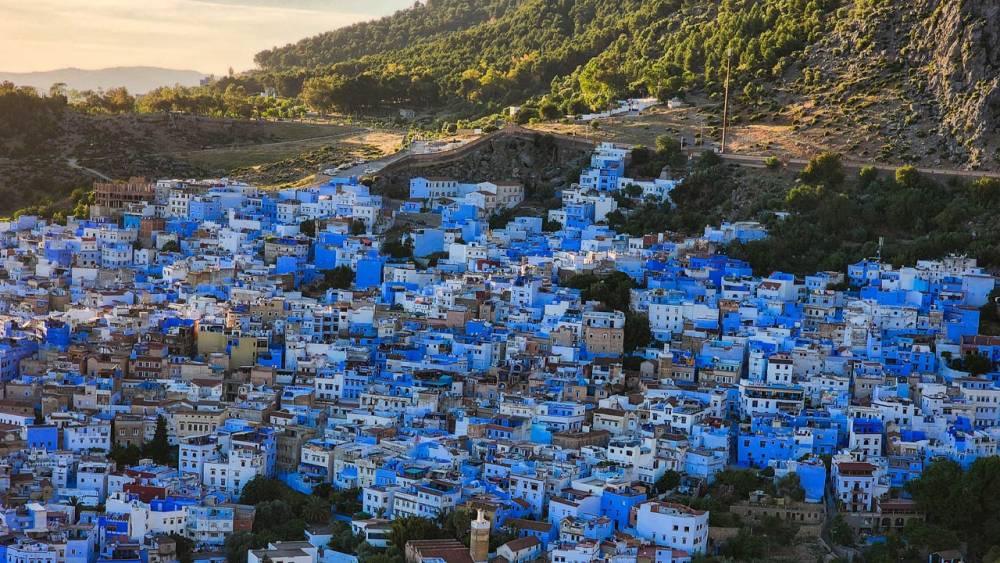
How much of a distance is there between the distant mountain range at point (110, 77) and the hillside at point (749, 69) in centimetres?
4682

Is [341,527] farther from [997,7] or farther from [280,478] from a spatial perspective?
[997,7]

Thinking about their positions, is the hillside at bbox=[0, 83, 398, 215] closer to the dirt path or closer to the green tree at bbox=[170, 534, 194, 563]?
the dirt path

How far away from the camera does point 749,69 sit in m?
43.9

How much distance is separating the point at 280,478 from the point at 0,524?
3.93 metres

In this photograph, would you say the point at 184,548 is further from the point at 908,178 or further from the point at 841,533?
the point at 908,178

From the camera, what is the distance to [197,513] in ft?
72.3

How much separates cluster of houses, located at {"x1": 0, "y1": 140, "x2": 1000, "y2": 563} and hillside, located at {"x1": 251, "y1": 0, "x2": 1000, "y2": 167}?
624 cm

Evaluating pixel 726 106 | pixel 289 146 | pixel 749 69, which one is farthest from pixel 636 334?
pixel 289 146

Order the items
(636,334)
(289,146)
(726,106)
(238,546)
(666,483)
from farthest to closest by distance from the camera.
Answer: (289,146) → (726,106) → (636,334) → (666,483) → (238,546)

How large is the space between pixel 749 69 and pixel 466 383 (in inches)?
768

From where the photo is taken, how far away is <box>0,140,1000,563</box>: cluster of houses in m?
22.1

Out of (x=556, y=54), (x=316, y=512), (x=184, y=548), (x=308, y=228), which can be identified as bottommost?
(x=184, y=548)

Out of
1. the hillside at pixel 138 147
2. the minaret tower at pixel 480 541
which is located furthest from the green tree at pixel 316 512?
the hillside at pixel 138 147

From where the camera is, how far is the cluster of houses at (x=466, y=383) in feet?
72.5
